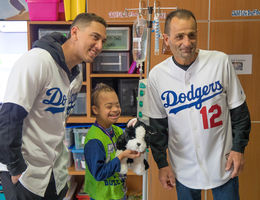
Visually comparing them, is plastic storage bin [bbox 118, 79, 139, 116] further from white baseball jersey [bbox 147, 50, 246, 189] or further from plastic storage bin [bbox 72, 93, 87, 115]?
white baseball jersey [bbox 147, 50, 246, 189]

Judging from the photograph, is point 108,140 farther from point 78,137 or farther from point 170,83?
point 78,137

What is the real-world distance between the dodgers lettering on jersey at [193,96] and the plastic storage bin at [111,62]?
995 mm

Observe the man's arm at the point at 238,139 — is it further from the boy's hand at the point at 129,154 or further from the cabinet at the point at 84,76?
the cabinet at the point at 84,76

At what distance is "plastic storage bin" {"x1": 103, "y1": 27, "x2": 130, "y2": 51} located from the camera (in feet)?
7.04

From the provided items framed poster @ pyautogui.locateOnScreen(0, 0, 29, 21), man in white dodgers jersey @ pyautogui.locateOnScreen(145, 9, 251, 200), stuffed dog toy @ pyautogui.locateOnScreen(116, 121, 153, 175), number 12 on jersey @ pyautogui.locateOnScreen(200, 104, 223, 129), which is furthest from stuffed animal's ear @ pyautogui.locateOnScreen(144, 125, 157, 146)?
framed poster @ pyautogui.locateOnScreen(0, 0, 29, 21)

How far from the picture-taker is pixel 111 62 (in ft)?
7.26

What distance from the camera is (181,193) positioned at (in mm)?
1350

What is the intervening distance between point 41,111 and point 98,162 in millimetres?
400

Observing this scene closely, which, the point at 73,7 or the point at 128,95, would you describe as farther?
the point at 128,95

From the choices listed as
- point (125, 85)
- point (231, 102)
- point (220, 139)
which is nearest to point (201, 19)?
point (125, 85)

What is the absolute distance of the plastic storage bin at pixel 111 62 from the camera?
2.20 meters

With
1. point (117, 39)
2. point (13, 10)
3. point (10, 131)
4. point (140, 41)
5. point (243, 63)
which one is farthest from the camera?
point (13, 10)

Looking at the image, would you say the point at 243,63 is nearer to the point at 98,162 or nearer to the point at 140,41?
the point at 140,41

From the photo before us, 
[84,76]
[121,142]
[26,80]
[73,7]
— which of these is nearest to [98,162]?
[121,142]
